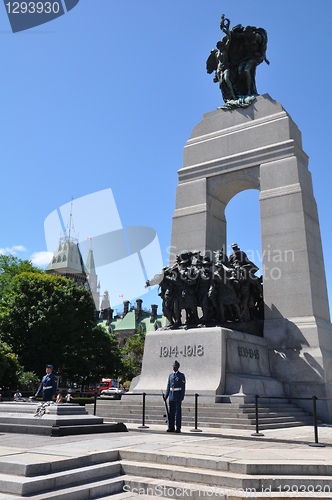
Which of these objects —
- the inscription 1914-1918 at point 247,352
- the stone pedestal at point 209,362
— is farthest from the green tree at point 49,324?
the inscription 1914-1918 at point 247,352

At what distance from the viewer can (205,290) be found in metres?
18.2

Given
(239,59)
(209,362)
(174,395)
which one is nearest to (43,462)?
(174,395)

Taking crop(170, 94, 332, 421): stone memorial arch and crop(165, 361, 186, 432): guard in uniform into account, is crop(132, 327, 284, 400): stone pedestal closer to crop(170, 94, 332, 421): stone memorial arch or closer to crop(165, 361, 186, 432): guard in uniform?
crop(170, 94, 332, 421): stone memorial arch

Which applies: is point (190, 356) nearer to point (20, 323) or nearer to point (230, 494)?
point (230, 494)

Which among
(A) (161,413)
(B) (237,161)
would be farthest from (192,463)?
(B) (237,161)

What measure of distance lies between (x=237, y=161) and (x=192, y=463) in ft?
60.2

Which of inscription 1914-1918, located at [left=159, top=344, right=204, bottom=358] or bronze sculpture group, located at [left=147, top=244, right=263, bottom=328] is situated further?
bronze sculpture group, located at [left=147, top=244, right=263, bottom=328]

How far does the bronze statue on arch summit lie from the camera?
2522 centimetres

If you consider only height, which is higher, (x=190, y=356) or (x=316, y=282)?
(x=316, y=282)

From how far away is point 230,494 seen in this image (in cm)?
557

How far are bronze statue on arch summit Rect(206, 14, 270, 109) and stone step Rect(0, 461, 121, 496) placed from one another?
2155 centimetres

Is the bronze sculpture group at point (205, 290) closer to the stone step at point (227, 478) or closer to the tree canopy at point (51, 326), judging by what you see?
the stone step at point (227, 478)

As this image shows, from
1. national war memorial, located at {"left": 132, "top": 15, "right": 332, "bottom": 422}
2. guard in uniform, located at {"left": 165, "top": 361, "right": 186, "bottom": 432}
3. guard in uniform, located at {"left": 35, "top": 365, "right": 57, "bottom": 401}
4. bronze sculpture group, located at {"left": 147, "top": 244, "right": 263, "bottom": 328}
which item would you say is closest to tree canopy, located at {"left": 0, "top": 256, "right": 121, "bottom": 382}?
national war memorial, located at {"left": 132, "top": 15, "right": 332, "bottom": 422}

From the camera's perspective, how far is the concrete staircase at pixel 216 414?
42.7ft
